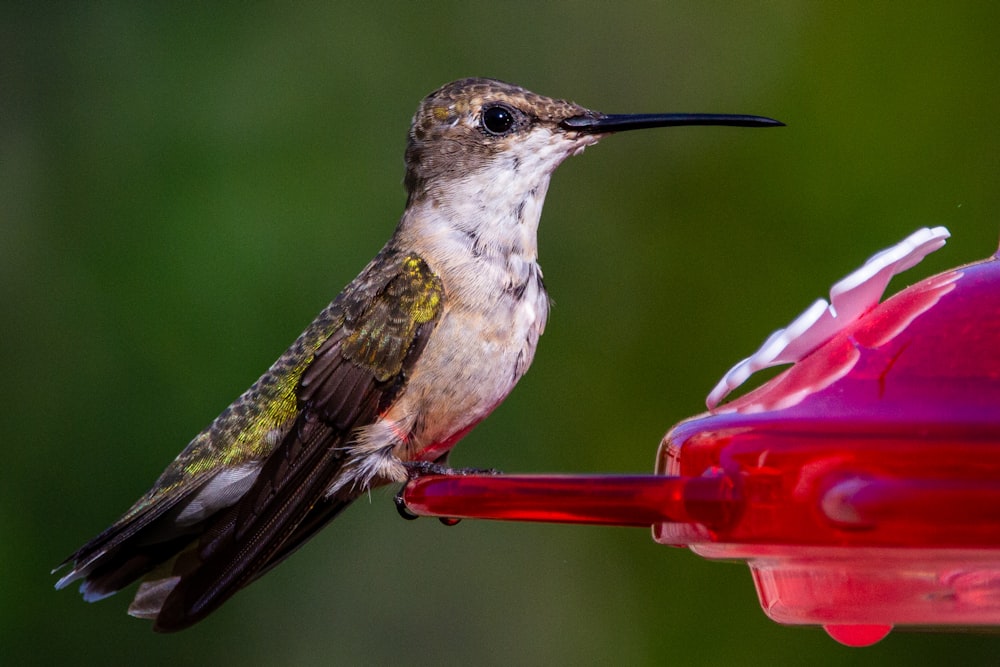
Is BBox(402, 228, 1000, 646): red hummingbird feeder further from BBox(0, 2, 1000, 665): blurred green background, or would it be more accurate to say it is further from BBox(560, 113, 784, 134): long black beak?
BBox(0, 2, 1000, 665): blurred green background

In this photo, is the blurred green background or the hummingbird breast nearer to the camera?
the hummingbird breast

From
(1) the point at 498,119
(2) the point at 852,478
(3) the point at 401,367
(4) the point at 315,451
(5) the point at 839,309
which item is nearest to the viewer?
(2) the point at 852,478

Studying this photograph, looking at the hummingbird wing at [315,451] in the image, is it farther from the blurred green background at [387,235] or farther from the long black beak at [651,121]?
the blurred green background at [387,235]

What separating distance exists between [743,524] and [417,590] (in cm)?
484

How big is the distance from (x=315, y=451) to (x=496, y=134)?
1076mm

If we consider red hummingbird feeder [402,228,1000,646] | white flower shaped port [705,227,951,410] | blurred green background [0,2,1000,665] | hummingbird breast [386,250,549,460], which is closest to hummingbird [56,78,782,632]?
hummingbird breast [386,250,549,460]

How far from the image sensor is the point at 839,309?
2.46m

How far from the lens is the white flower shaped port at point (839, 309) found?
2377 millimetres

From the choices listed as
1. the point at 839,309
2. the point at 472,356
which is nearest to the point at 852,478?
the point at 839,309

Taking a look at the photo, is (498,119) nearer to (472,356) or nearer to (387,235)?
(472,356)

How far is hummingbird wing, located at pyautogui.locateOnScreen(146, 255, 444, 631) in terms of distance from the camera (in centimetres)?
313

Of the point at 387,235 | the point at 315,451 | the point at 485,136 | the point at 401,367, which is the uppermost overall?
the point at 485,136

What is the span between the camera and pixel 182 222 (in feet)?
21.2

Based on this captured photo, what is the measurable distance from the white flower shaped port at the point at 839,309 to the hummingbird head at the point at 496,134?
3.38 ft
